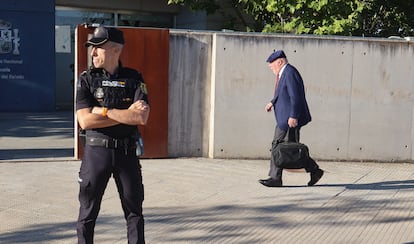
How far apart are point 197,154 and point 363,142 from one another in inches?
111

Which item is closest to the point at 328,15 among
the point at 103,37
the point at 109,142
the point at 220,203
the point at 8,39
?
the point at 220,203

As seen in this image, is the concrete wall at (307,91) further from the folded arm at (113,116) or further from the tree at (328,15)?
the folded arm at (113,116)

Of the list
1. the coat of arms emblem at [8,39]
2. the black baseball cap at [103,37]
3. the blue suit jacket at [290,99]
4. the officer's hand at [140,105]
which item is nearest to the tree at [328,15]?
the blue suit jacket at [290,99]

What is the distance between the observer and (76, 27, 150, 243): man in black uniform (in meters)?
3.73

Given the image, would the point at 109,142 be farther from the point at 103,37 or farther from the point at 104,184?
the point at 103,37

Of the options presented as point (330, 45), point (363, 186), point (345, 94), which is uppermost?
point (330, 45)

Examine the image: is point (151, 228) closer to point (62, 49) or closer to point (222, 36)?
point (222, 36)

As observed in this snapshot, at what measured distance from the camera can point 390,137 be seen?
916 cm

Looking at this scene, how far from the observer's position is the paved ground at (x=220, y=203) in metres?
5.12

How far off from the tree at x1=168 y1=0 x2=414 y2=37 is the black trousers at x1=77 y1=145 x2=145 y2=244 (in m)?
7.31

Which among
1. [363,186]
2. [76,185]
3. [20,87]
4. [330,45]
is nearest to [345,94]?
[330,45]

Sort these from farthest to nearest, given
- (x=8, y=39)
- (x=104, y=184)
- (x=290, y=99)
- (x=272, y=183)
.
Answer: (x=8, y=39)
(x=272, y=183)
(x=290, y=99)
(x=104, y=184)

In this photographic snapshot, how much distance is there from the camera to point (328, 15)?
1080cm

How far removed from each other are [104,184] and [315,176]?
383 centimetres
